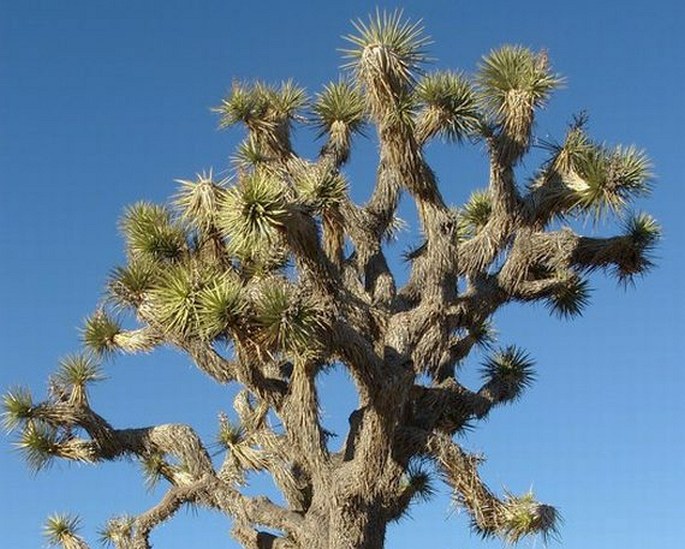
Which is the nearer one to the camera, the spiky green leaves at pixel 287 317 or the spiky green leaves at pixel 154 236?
the spiky green leaves at pixel 287 317

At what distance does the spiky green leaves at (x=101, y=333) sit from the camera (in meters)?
10.5

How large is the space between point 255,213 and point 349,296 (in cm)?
152

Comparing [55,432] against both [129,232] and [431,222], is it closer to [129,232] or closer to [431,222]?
[129,232]

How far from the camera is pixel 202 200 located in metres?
9.17

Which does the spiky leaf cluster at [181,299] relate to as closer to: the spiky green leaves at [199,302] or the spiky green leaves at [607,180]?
the spiky green leaves at [199,302]

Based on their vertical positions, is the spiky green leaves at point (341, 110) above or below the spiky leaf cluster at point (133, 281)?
above

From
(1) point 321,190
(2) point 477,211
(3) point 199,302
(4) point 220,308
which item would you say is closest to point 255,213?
(4) point 220,308

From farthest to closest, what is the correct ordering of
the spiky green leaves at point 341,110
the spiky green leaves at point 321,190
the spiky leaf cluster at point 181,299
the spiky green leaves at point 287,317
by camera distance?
the spiky green leaves at point 341,110 → the spiky green leaves at point 321,190 → the spiky leaf cluster at point 181,299 → the spiky green leaves at point 287,317

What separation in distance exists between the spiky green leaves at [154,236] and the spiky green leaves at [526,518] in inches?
140

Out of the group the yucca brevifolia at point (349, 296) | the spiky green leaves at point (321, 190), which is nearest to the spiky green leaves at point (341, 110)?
the yucca brevifolia at point (349, 296)

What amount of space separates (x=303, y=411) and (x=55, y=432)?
2521 mm

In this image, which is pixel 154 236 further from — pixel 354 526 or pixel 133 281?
pixel 354 526

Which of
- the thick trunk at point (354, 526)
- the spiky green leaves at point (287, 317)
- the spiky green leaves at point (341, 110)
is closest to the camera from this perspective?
the spiky green leaves at point (287, 317)

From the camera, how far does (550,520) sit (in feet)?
30.1
